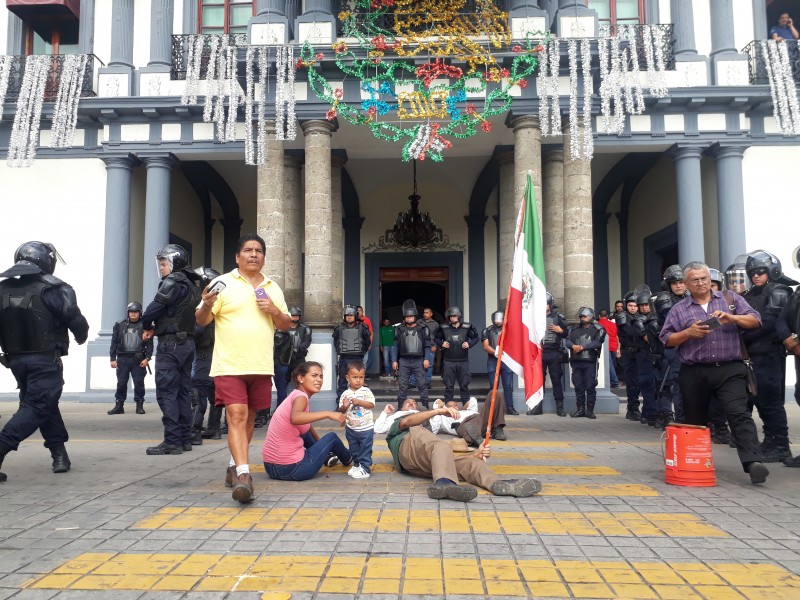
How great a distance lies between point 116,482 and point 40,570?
7.28ft

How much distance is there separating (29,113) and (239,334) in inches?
466

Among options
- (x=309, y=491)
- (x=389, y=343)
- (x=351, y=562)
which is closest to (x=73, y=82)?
(x=389, y=343)

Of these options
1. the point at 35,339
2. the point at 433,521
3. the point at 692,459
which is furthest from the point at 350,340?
the point at 433,521

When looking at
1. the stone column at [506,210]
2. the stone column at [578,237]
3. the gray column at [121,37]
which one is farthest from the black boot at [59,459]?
the gray column at [121,37]

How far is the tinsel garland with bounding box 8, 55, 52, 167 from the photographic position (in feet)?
43.8

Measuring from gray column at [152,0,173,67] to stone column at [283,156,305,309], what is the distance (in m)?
3.62

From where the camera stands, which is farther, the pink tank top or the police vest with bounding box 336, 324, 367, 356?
the police vest with bounding box 336, 324, 367, 356

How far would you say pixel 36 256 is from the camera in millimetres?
5797

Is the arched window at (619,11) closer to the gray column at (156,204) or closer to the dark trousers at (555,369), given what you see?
the dark trousers at (555,369)

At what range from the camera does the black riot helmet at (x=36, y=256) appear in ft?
18.9

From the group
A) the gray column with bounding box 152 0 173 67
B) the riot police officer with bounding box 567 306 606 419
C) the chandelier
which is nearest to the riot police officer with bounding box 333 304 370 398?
the riot police officer with bounding box 567 306 606 419

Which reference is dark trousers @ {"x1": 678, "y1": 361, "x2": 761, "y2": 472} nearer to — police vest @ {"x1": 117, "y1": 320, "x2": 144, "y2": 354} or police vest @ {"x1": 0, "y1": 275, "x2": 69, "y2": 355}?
police vest @ {"x1": 0, "y1": 275, "x2": 69, "y2": 355}

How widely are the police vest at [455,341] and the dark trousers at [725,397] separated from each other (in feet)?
19.6

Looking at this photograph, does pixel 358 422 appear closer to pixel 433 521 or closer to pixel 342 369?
pixel 433 521
